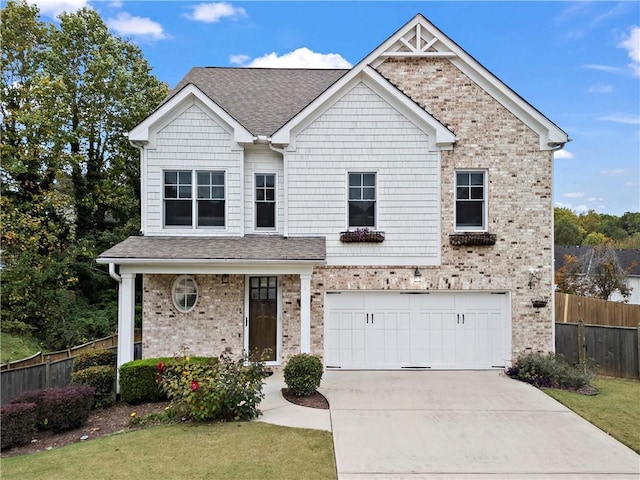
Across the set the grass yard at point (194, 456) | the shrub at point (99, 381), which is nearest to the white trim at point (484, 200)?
the grass yard at point (194, 456)

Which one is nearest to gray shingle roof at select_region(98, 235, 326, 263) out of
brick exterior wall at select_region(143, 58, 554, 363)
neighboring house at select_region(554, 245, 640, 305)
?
brick exterior wall at select_region(143, 58, 554, 363)

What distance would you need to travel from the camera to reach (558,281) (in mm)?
27688

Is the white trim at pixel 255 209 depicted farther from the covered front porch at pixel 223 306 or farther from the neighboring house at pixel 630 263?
the neighboring house at pixel 630 263

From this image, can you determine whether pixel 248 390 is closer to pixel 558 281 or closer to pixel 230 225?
pixel 230 225

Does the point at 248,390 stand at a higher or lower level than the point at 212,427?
higher

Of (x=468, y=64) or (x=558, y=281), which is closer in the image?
(x=468, y=64)

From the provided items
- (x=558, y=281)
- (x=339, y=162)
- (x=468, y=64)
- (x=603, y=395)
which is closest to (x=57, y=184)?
(x=339, y=162)

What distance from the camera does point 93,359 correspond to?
397 inches

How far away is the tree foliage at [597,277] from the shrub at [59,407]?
25759mm

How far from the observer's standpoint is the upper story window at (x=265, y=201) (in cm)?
1162

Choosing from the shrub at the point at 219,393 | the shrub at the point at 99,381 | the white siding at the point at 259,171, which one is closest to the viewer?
the shrub at the point at 219,393

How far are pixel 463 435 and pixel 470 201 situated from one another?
638cm

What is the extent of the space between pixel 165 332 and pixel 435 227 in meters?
7.61

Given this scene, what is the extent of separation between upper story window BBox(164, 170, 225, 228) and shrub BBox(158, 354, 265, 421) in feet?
15.4
